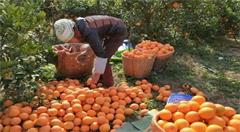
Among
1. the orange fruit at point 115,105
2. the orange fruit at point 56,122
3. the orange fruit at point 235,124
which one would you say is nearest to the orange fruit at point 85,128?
the orange fruit at point 56,122

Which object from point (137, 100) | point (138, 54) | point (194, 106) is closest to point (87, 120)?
point (137, 100)

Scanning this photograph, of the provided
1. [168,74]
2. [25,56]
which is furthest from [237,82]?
[25,56]

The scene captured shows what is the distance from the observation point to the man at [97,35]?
469 cm

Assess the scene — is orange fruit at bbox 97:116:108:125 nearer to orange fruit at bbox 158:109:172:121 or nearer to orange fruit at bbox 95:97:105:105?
orange fruit at bbox 95:97:105:105

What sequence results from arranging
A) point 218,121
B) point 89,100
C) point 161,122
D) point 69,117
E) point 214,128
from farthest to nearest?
point 89,100 < point 69,117 < point 161,122 < point 218,121 < point 214,128

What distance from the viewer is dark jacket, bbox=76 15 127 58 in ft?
15.7

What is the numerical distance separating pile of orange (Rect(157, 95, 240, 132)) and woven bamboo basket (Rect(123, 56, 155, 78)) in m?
2.66

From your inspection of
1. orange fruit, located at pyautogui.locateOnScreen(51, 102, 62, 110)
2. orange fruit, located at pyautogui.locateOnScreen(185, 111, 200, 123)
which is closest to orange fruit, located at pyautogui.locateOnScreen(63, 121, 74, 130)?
orange fruit, located at pyautogui.locateOnScreen(51, 102, 62, 110)

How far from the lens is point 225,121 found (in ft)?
9.95

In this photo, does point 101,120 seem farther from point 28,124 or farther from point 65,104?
point 28,124

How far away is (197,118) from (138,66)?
9.41 feet

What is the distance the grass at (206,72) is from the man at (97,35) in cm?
77

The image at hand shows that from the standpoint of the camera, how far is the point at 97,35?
4871 millimetres

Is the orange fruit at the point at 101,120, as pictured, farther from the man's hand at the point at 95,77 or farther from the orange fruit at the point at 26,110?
the man's hand at the point at 95,77
